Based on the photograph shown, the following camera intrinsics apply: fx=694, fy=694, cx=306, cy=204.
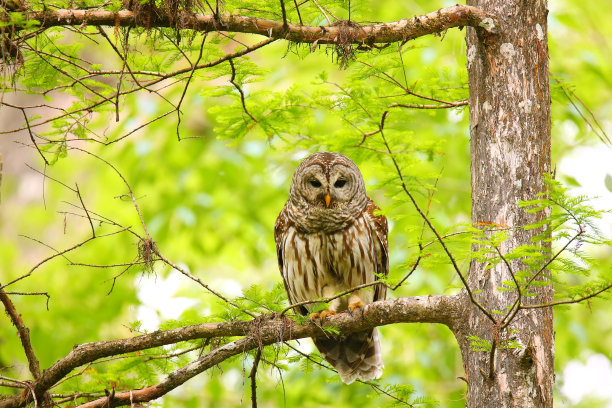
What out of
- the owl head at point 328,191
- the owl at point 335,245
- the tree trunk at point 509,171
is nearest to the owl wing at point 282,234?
the owl at point 335,245

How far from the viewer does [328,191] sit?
5184 millimetres

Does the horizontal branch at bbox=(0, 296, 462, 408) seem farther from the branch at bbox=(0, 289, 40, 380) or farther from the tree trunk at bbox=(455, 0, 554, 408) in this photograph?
the tree trunk at bbox=(455, 0, 554, 408)

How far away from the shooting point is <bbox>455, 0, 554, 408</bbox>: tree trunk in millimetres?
3145

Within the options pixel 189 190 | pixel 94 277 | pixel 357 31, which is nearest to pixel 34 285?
pixel 94 277

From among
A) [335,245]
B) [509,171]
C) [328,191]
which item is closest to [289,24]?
[509,171]

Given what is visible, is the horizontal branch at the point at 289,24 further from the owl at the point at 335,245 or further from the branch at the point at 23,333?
the owl at the point at 335,245

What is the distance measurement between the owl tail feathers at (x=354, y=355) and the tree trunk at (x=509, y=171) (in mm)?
1993

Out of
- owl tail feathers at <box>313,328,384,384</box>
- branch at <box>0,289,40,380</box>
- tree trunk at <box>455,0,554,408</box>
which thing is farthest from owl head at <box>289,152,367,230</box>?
branch at <box>0,289,40,380</box>

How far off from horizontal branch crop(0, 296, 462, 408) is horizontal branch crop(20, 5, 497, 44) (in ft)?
4.43

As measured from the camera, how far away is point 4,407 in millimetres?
3652

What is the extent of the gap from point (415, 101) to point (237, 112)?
1207mm

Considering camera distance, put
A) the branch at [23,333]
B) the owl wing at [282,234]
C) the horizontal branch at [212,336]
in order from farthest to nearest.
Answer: the owl wing at [282,234] < the branch at [23,333] < the horizontal branch at [212,336]

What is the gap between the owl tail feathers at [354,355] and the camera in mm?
5332

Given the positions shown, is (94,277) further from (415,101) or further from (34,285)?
(415,101)
